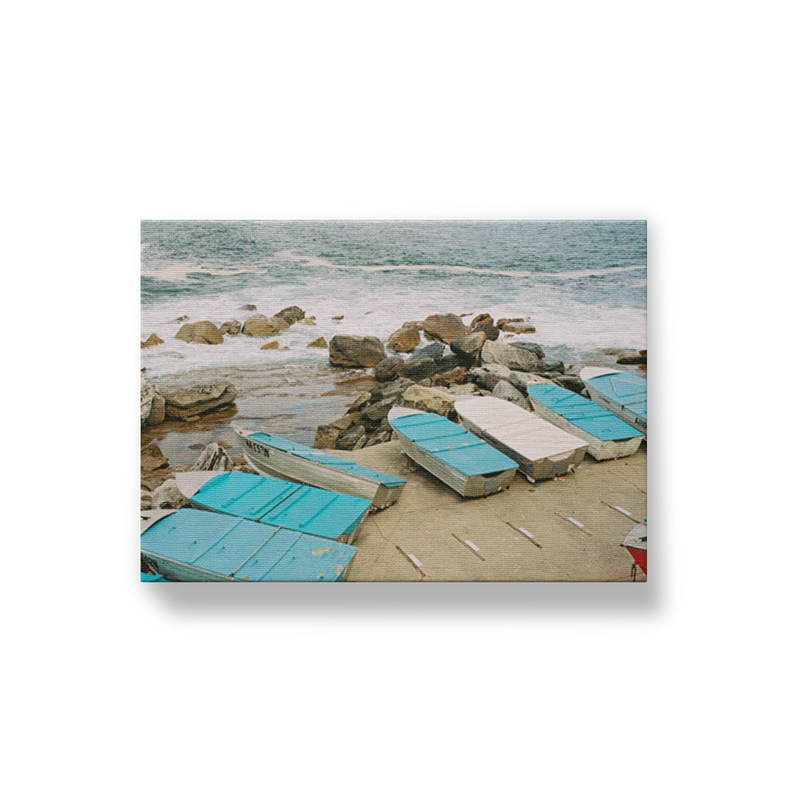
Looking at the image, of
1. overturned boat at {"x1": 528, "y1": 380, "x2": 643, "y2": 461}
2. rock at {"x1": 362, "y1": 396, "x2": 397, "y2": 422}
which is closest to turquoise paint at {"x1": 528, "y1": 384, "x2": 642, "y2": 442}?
overturned boat at {"x1": 528, "y1": 380, "x2": 643, "y2": 461}

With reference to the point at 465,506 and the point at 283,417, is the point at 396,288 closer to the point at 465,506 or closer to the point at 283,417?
the point at 283,417

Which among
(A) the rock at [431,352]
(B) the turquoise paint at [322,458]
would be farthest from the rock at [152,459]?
(A) the rock at [431,352]

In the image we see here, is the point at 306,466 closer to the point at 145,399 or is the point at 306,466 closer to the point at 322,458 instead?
the point at 322,458

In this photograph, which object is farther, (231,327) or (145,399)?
(231,327)

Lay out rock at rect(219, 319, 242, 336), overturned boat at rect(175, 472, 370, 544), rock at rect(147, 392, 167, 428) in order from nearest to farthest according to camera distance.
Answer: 1. overturned boat at rect(175, 472, 370, 544)
2. rock at rect(147, 392, 167, 428)
3. rock at rect(219, 319, 242, 336)

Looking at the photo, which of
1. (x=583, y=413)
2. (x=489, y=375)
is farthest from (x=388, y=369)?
(x=583, y=413)

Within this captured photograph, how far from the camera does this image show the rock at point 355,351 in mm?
4398

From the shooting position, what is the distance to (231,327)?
14.3 feet

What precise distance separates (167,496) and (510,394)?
8.20ft

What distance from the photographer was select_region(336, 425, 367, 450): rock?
14.4 ft

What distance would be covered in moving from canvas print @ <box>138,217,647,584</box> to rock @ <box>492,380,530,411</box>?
0.05 feet

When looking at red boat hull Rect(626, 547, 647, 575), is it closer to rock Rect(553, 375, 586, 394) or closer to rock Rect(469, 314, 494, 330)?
rock Rect(553, 375, 586, 394)

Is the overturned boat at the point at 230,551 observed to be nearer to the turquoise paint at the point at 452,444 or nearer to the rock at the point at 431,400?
the turquoise paint at the point at 452,444

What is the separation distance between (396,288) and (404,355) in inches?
18.8
